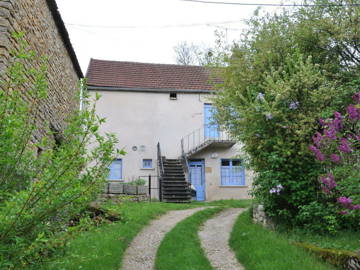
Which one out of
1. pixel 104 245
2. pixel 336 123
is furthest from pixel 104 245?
pixel 336 123

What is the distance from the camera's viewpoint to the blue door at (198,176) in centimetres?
1880

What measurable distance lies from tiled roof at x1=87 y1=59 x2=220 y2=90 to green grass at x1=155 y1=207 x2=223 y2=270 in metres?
11.0

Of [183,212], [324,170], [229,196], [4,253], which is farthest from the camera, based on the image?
[229,196]

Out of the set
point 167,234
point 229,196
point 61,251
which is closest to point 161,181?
point 229,196

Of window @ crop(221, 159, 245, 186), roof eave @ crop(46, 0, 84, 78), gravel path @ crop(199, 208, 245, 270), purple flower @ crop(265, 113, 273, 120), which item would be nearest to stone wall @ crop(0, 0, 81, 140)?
roof eave @ crop(46, 0, 84, 78)

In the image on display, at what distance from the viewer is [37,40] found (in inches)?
265

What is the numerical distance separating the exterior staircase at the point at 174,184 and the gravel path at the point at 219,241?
4.17 metres

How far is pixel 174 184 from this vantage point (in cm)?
1695

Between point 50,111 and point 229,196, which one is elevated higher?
point 50,111

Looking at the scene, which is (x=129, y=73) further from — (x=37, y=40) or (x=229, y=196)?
(x=37, y=40)

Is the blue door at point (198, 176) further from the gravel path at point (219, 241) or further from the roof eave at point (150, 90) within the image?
the gravel path at point (219, 241)

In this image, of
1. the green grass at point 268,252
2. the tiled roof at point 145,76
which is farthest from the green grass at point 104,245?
the tiled roof at point 145,76

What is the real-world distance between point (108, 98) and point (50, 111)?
11311 mm

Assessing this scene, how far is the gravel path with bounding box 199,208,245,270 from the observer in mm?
6562
